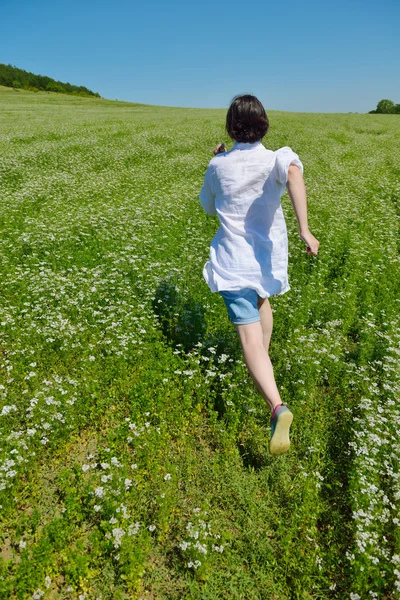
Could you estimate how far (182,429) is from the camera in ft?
14.3

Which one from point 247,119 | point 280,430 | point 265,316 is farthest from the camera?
point 265,316

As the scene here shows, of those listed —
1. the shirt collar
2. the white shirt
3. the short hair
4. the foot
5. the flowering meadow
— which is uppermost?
the short hair

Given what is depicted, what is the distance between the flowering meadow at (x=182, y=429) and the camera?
3.15 m

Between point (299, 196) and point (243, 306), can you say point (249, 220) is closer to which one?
point (299, 196)

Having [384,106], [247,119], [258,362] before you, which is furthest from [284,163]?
[384,106]

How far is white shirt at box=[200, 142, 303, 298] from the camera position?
12.3 feet

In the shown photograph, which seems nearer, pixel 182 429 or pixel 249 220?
pixel 249 220

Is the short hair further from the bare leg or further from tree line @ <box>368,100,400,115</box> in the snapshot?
tree line @ <box>368,100,400,115</box>

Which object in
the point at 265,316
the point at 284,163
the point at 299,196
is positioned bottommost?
the point at 265,316

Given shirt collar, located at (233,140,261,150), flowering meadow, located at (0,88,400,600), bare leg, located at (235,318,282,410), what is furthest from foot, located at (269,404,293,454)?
shirt collar, located at (233,140,261,150)

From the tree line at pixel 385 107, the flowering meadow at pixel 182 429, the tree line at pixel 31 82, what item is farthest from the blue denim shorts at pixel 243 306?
the tree line at pixel 385 107

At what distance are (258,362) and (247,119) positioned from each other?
7.06 ft

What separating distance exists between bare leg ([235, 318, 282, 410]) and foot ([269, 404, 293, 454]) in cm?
18

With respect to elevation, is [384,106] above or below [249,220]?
above
